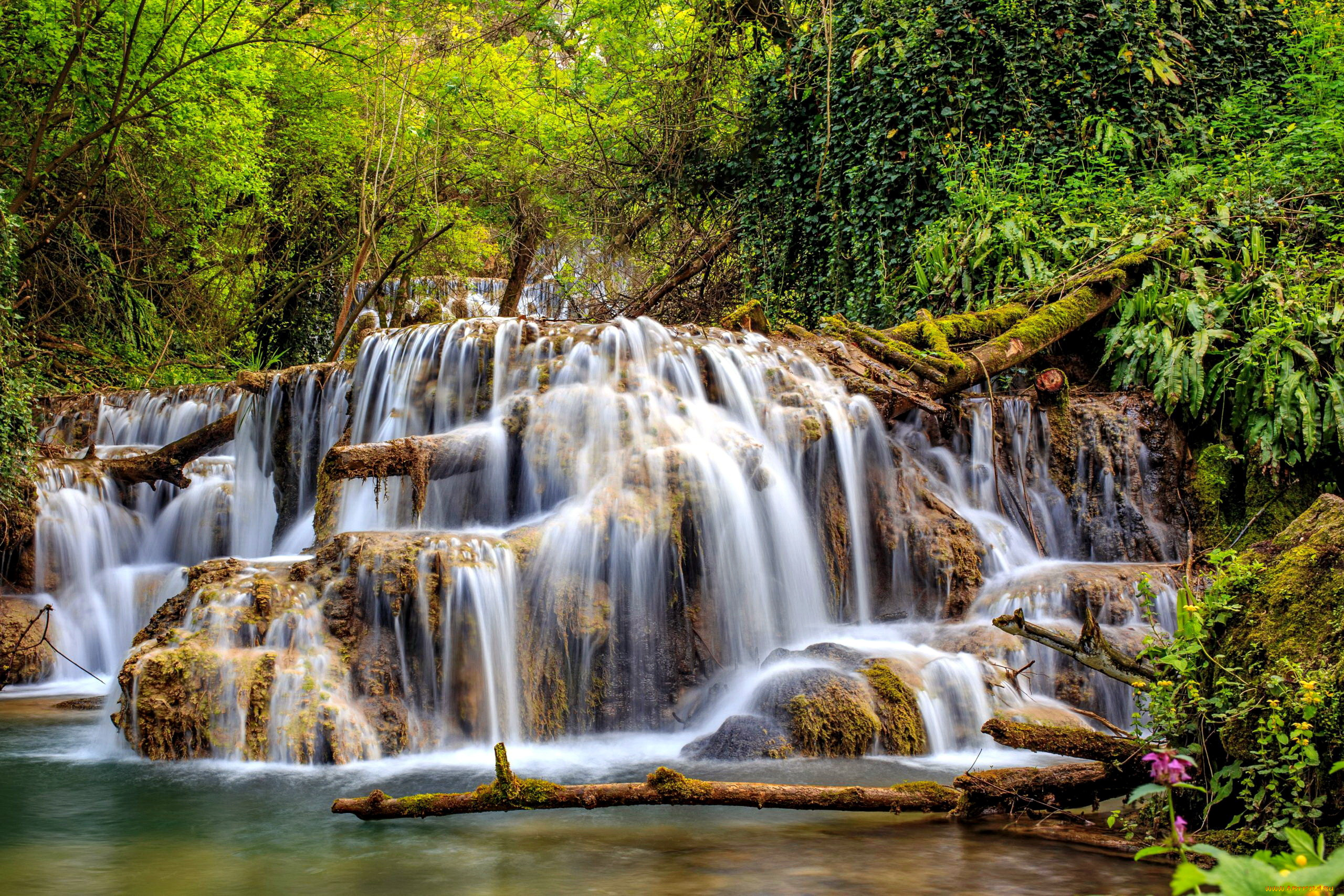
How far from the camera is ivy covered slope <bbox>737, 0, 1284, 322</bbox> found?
13.1 m

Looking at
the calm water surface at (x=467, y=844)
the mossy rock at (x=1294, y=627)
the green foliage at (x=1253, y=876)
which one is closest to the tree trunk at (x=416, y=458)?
the calm water surface at (x=467, y=844)

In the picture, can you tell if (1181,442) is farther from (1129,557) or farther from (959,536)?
(959,536)

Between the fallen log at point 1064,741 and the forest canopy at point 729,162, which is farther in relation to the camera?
the forest canopy at point 729,162

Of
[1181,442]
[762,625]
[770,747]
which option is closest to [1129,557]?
[1181,442]

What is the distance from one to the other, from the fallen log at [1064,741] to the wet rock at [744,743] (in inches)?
79.0

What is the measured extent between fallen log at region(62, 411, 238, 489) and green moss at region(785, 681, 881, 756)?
7.22 meters

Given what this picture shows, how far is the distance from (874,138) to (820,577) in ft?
25.8

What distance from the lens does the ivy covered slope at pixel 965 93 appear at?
1308 centimetres

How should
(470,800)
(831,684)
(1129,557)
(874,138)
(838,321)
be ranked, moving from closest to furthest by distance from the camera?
(470,800) → (831,684) → (1129,557) → (838,321) → (874,138)

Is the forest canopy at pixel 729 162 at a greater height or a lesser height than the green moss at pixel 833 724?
greater

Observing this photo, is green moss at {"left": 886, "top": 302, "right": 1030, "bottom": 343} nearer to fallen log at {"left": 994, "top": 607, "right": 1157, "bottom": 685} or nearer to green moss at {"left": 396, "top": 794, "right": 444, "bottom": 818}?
fallen log at {"left": 994, "top": 607, "right": 1157, "bottom": 685}

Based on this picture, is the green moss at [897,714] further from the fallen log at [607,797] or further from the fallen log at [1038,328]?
the fallen log at [1038,328]

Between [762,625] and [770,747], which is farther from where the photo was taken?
[762,625]

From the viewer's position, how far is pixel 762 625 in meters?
7.79
